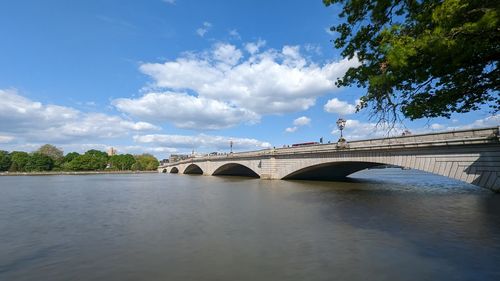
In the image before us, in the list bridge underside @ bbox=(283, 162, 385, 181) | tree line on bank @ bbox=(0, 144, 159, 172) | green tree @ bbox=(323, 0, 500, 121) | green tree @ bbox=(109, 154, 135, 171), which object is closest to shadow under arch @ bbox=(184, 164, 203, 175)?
bridge underside @ bbox=(283, 162, 385, 181)

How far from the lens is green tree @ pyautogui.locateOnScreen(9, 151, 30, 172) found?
140875mm

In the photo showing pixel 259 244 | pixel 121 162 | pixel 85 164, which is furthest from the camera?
pixel 121 162

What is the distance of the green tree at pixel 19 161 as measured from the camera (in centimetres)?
14088

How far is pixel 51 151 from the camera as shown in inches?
6353

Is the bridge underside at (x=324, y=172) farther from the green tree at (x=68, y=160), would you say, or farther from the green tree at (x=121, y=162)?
the green tree at (x=121, y=162)

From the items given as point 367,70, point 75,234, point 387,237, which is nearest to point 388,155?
point 387,237

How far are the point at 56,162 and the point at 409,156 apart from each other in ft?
527

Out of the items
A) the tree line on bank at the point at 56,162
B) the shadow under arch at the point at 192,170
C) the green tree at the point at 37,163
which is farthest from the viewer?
the tree line on bank at the point at 56,162

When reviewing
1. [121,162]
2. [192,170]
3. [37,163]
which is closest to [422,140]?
[192,170]

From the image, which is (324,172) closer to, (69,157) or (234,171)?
(234,171)

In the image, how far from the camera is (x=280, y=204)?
70.7 ft

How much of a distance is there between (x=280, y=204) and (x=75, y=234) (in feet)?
39.6

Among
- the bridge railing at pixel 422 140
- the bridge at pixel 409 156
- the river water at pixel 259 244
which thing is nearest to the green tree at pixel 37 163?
the bridge at pixel 409 156

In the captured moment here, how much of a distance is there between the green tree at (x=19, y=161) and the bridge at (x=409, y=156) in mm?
129090
